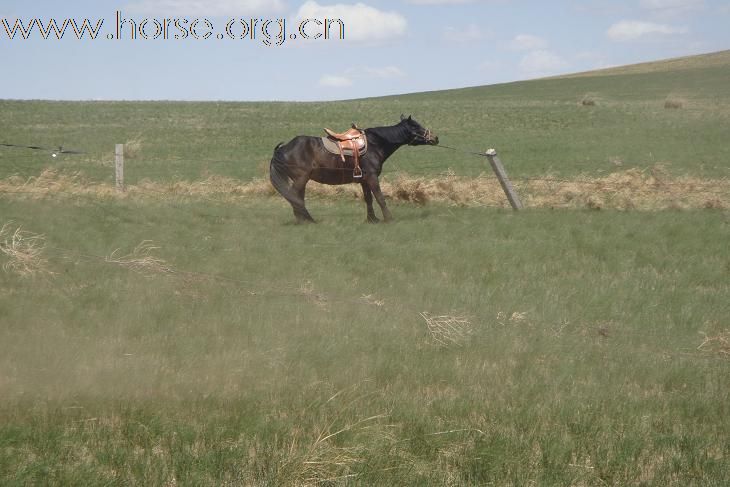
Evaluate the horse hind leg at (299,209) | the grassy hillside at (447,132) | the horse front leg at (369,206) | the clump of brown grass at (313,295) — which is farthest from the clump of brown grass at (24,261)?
the grassy hillside at (447,132)

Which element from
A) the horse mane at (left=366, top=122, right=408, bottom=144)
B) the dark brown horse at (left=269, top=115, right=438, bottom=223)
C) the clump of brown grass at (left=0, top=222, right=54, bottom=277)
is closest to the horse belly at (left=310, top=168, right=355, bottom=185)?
the dark brown horse at (left=269, top=115, right=438, bottom=223)

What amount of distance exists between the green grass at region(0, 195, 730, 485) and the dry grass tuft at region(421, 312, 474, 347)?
0.08 m

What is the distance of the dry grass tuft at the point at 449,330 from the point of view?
812cm

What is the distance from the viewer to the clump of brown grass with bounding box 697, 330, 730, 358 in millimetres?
8366

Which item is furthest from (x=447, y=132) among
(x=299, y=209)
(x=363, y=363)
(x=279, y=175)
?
(x=363, y=363)

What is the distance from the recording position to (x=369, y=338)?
8109 mm

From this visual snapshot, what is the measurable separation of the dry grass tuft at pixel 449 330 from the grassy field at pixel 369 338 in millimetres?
46

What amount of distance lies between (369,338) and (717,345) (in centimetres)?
339

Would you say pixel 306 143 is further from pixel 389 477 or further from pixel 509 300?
pixel 389 477

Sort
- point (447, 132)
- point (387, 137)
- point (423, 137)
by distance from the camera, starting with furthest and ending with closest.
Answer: point (447, 132) < point (423, 137) < point (387, 137)

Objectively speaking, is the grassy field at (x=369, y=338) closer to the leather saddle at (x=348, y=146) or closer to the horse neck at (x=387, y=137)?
the leather saddle at (x=348, y=146)

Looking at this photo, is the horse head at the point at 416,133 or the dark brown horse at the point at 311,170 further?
the horse head at the point at 416,133

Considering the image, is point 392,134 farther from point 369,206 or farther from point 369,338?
point 369,338

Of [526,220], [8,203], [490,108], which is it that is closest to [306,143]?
[526,220]
